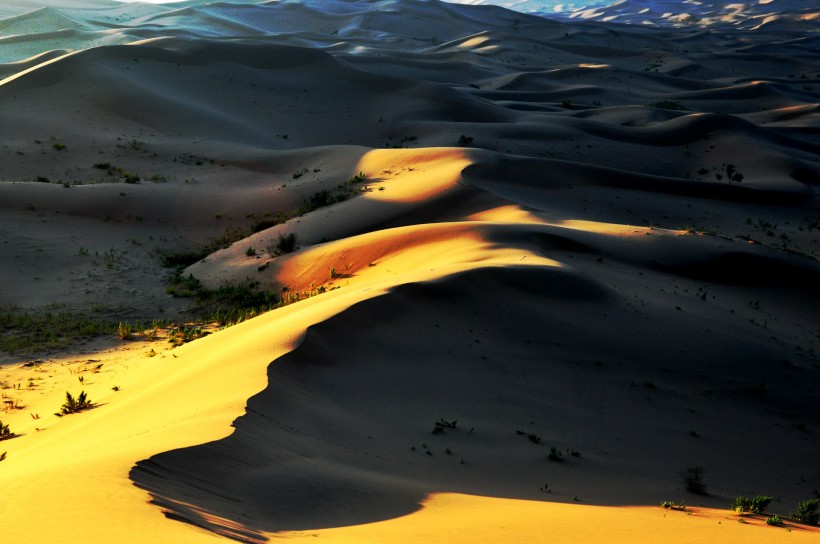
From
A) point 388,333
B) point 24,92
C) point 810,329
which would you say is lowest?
point 810,329

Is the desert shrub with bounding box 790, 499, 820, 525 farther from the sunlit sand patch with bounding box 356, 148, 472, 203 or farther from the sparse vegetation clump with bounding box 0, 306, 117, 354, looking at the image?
the sunlit sand patch with bounding box 356, 148, 472, 203

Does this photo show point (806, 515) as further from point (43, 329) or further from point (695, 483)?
point (43, 329)

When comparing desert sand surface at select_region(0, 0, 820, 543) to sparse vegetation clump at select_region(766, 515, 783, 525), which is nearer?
desert sand surface at select_region(0, 0, 820, 543)

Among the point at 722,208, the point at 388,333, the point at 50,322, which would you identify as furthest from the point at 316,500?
the point at 722,208

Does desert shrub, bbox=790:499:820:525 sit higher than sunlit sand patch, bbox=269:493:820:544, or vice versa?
sunlit sand patch, bbox=269:493:820:544

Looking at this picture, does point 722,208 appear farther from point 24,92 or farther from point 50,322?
point 24,92

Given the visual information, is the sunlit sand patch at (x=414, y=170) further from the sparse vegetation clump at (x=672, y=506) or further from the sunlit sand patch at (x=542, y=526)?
the sunlit sand patch at (x=542, y=526)

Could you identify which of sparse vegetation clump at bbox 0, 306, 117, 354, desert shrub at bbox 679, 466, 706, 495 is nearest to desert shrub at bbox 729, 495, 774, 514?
desert shrub at bbox 679, 466, 706, 495

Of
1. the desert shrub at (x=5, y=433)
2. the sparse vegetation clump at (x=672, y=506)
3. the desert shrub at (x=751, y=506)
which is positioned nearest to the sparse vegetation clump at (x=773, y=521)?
the desert shrub at (x=751, y=506)
